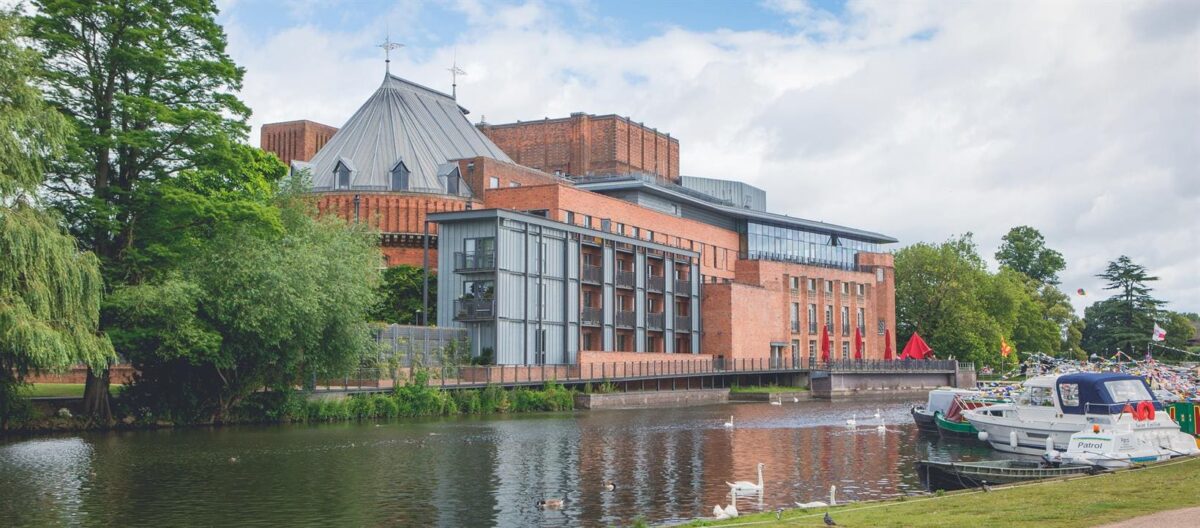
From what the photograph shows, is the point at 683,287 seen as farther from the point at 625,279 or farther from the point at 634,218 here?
the point at 625,279

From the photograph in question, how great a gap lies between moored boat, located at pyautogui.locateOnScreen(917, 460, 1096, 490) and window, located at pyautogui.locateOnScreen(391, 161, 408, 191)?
60.3 m

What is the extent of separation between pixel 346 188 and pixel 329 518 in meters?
61.4

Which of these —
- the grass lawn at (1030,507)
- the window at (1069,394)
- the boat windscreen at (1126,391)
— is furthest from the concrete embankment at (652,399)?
the grass lawn at (1030,507)

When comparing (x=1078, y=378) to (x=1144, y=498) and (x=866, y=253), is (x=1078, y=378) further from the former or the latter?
(x=866, y=253)

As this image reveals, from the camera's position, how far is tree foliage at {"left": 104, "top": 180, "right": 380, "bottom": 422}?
130 feet

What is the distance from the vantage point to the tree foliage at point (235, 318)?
130 feet

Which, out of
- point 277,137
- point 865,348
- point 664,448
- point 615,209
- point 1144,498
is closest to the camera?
point 1144,498

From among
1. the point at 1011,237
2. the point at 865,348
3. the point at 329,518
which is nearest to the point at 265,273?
the point at 329,518

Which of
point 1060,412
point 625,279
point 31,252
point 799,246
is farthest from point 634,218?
point 31,252

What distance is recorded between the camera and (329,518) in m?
21.8

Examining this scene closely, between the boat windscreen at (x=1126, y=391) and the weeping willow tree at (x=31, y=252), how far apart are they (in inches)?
1195

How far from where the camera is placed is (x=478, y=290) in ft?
204

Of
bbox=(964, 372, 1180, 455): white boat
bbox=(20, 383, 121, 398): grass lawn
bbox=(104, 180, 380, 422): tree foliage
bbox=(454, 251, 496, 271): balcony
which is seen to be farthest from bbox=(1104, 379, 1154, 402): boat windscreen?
bbox=(454, 251, 496, 271): balcony

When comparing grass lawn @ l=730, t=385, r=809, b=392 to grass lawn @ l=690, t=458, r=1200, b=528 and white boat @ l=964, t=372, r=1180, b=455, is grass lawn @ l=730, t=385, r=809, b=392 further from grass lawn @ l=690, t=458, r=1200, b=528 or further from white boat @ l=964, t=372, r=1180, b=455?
grass lawn @ l=690, t=458, r=1200, b=528
